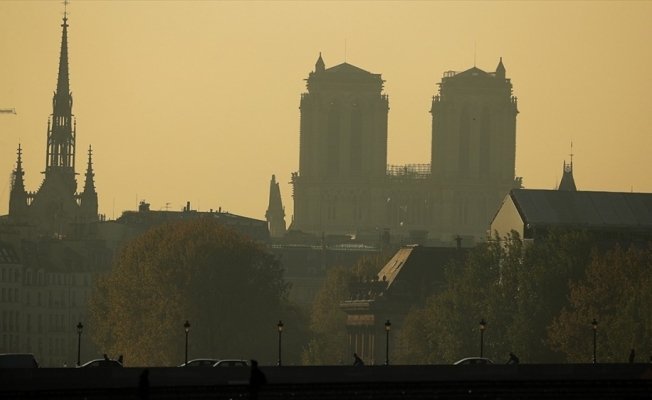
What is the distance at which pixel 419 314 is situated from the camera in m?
181

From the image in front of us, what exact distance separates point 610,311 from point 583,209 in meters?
25.1

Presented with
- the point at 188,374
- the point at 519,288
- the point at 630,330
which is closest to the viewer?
the point at 188,374

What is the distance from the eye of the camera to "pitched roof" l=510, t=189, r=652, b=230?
176750 millimetres

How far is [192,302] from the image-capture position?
182m

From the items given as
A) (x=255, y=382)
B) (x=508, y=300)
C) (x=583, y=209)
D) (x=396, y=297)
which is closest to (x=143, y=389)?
(x=255, y=382)

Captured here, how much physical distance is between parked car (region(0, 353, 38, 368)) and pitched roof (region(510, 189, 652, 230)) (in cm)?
6043

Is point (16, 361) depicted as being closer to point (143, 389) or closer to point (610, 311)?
point (143, 389)

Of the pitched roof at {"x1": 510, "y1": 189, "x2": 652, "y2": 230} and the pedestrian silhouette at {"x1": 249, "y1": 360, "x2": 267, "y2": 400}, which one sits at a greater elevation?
the pitched roof at {"x1": 510, "y1": 189, "x2": 652, "y2": 230}

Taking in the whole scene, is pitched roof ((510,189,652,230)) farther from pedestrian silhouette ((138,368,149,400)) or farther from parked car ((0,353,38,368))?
pedestrian silhouette ((138,368,149,400))

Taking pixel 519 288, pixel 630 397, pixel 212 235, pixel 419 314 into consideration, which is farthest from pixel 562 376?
pixel 212 235

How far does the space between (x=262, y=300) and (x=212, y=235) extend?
24.5 ft

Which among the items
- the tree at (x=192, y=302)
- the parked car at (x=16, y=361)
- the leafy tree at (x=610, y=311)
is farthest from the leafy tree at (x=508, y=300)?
the parked car at (x=16, y=361)

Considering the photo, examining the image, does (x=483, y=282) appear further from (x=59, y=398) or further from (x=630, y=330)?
(x=59, y=398)

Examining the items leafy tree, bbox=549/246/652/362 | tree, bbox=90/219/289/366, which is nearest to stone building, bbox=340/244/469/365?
tree, bbox=90/219/289/366
